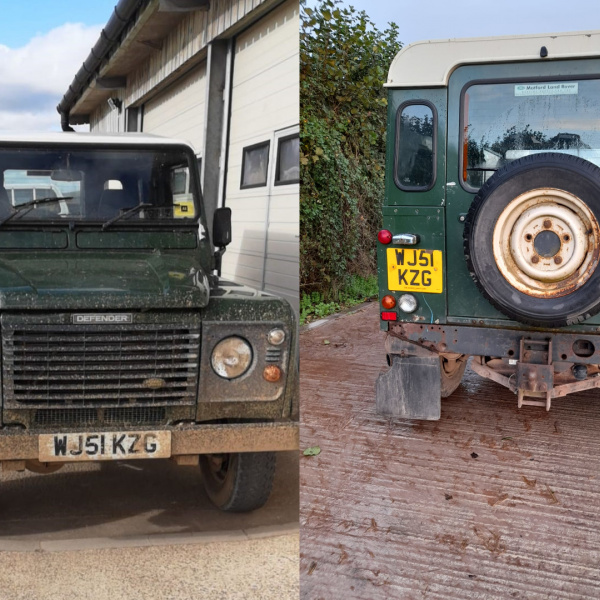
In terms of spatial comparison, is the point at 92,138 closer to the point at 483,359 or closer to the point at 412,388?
the point at 412,388

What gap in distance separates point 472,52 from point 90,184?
2.05m

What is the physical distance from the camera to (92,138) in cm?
260

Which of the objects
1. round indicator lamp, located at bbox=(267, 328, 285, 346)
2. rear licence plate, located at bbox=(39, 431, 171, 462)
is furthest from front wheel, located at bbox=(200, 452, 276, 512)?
round indicator lamp, located at bbox=(267, 328, 285, 346)

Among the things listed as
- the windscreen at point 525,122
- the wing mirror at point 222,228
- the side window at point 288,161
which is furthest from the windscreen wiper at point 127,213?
the windscreen at point 525,122

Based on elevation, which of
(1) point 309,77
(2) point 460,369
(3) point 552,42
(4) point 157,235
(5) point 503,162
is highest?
(1) point 309,77

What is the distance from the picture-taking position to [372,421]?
444 cm

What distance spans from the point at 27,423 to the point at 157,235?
3.60ft

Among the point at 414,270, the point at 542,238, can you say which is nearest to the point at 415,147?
the point at 414,270

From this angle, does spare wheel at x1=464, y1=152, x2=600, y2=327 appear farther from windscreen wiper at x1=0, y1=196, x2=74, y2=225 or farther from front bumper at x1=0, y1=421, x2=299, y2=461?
windscreen wiper at x1=0, y1=196, x2=74, y2=225

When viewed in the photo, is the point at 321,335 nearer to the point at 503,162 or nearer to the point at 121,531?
the point at 503,162

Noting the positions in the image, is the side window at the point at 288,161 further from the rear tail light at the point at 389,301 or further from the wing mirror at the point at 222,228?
the rear tail light at the point at 389,301

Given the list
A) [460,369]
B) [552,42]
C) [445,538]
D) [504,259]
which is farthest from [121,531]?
[460,369]

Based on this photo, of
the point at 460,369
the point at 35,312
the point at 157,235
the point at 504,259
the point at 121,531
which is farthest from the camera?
the point at 460,369

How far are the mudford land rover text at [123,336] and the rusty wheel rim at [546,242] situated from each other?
50.1 inches
